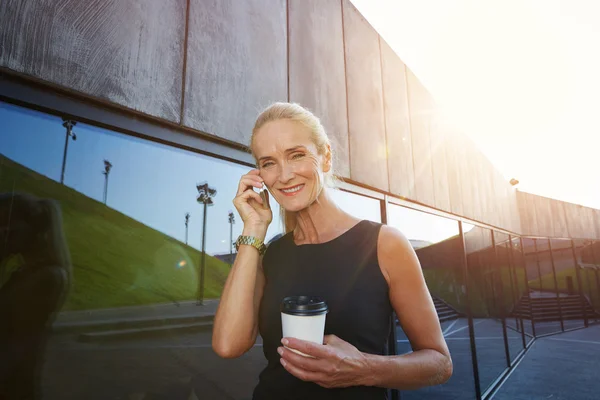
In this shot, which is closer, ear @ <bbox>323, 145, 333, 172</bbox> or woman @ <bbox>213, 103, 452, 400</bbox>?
woman @ <bbox>213, 103, 452, 400</bbox>

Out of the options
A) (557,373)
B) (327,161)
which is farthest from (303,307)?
(557,373)

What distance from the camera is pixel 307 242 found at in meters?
1.80

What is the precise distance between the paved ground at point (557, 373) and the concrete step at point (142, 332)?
7524mm

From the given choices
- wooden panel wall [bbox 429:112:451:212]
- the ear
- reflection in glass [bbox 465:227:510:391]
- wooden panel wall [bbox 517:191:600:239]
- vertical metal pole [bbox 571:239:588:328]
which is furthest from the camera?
vertical metal pole [bbox 571:239:588:328]

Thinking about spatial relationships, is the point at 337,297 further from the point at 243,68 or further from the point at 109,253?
the point at 243,68

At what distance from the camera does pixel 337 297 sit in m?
1.47

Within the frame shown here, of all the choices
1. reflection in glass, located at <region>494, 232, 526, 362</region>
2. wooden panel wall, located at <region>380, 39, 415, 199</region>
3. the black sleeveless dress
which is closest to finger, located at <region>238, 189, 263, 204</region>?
the black sleeveless dress

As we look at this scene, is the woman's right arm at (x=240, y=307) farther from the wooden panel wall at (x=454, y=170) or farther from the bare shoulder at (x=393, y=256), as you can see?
the wooden panel wall at (x=454, y=170)

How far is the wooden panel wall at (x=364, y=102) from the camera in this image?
329cm

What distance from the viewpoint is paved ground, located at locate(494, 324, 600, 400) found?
281 inches

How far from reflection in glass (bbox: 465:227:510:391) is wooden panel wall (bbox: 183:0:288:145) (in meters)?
5.52

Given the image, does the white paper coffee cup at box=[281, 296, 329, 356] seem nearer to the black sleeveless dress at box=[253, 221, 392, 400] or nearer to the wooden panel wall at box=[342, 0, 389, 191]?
the black sleeveless dress at box=[253, 221, 392, 400]

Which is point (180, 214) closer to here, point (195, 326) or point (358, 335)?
point (195, 326)

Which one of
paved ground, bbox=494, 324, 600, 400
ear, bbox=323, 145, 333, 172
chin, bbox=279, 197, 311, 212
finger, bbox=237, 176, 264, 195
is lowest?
paved ground, bbox=494, 324, 600, 400
